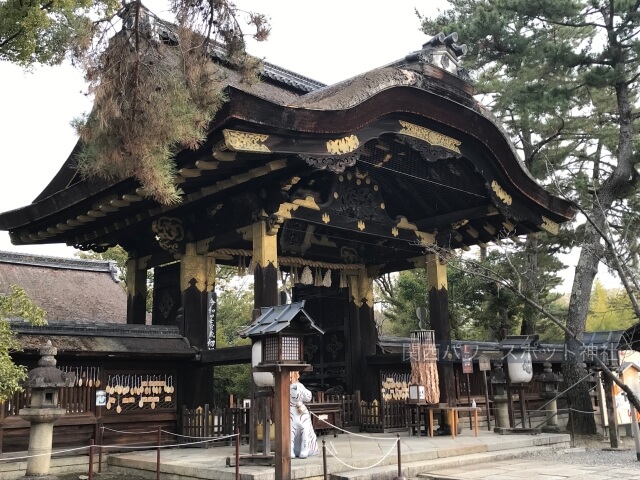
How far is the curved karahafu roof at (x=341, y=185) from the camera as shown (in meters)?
8.01

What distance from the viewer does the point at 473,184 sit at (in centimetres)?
1062

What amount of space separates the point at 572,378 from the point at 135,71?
12.2m

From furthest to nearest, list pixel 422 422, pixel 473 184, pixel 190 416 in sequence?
pixel 422 422
pixel 473 184
pixel 190 416

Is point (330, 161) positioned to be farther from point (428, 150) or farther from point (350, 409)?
point (350, 409)

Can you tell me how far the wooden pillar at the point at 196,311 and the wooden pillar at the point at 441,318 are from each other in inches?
163

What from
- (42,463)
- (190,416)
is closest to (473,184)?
(190,416)

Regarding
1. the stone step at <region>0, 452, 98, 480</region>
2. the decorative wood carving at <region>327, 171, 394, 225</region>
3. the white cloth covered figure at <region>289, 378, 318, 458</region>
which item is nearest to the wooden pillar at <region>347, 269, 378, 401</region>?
the decorative wood carving at <region>327, 171, 394, 225</region>

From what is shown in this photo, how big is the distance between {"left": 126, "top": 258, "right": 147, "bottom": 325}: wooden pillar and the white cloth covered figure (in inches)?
189

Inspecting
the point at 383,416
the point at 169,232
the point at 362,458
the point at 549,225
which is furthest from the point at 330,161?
the point at 549,225

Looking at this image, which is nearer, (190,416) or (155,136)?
(155,136)

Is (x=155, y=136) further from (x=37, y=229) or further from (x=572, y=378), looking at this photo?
(x=572, y=378)

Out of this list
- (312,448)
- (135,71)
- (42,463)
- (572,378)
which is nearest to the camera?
(135,71)

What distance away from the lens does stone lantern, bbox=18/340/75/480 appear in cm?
722

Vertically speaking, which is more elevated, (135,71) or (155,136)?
(135,71)
